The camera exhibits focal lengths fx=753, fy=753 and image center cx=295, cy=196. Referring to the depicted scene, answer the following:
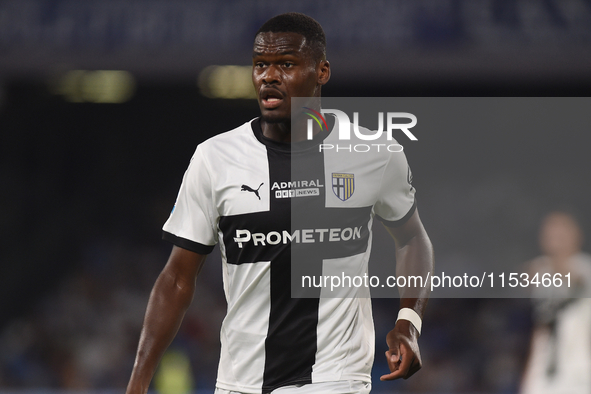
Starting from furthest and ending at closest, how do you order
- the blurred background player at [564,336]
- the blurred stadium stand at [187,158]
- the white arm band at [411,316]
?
the blurred stadium stand at [187,158] < the blurred background player at [564,336] < the white arm band at [411,316]

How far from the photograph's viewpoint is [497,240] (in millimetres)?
9258

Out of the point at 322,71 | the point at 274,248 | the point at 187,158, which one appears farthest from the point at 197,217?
the point at 187,158

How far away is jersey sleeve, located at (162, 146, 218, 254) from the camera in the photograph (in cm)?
267

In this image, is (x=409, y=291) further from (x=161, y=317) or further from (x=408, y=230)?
(x=161, y=317)

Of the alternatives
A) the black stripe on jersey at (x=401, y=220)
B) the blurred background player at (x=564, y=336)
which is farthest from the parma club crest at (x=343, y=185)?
the blurred background player at (x=564, y=336)

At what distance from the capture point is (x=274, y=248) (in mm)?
2623

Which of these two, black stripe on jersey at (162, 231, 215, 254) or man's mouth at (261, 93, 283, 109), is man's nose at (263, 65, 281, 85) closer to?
man's mouth at (261, 93, 283, 109)

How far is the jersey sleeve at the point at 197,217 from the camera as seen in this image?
8.77 ft

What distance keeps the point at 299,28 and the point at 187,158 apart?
319 inches

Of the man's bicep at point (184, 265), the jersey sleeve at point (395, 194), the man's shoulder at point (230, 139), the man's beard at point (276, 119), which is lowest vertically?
the man's bicep at point (184, 265)

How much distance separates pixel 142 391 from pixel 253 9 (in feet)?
20.8

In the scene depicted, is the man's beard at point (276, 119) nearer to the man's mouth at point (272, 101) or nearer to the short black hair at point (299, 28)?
the man's mouth at point (272, 101)

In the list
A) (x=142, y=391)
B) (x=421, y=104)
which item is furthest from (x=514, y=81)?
(x=142, y=391)

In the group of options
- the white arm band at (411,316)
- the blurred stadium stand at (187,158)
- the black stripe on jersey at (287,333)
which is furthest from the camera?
the blurred stadium stand at (187,158)
